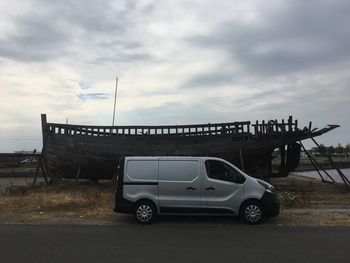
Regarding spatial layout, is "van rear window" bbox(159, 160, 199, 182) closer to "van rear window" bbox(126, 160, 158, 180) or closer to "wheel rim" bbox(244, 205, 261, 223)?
"van rear window" bbox(126, 160, 158, 180)

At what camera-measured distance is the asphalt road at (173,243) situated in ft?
28.3

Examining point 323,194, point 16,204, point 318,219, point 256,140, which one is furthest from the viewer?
point 256,140

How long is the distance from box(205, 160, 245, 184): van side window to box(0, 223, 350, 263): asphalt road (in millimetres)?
1327

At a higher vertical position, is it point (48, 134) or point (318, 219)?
point (48, 134)

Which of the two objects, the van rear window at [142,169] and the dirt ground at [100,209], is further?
the dirt ground at [100,209]

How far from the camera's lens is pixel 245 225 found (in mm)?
13125

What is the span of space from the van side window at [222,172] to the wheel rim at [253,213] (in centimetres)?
77

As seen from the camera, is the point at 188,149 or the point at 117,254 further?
the point at 188,149

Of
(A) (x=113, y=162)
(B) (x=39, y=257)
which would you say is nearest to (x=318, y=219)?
(B) (x=39, y=257)

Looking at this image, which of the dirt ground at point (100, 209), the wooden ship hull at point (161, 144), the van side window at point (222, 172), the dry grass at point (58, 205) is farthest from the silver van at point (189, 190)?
the wooden ship hull at point (161, 144)

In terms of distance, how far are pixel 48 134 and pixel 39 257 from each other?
59.0 ft

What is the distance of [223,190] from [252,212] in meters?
0.99

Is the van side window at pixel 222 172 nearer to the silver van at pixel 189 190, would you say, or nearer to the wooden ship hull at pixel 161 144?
the silver van at pixel 189 190

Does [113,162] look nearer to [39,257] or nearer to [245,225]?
[245,225]
